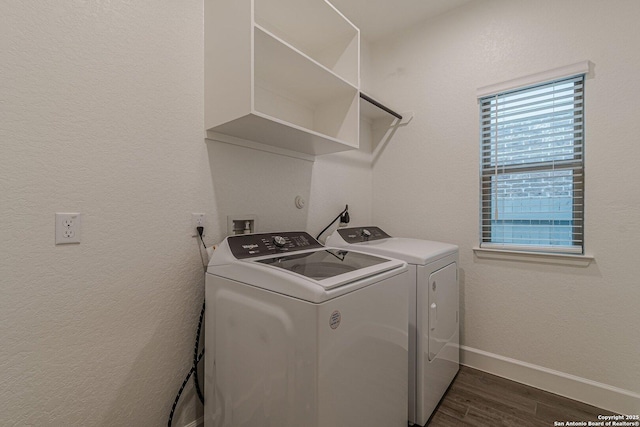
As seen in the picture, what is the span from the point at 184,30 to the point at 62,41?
52cm

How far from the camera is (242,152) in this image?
1606 mm

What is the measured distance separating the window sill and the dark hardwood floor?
840 mm

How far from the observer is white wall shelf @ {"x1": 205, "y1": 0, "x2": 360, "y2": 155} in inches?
48.7

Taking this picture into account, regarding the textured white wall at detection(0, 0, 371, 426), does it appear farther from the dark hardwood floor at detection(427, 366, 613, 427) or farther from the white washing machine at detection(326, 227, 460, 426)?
the dark hardwood floor at detection(427, 366, 613, 427)

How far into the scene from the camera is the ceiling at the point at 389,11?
7.00 ft

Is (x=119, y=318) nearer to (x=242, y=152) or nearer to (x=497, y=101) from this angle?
(x=242, y=152)

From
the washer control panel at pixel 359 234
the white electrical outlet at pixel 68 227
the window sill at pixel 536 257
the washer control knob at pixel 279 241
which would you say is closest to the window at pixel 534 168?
the window sill at pixel 536 257

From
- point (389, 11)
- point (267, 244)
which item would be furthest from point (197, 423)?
point (389, 11)

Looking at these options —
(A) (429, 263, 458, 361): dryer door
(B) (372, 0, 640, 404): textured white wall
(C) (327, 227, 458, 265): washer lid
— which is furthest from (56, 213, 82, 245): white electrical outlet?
(B) (372, 0, 640, 404): textured white wall

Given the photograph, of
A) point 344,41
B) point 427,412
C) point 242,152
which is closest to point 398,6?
point 344,41

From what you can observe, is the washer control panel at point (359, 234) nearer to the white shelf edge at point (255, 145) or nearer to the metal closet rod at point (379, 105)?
the white shelf edge at point (255, 145)

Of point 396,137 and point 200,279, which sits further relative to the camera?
point 396,137

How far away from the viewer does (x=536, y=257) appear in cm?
188

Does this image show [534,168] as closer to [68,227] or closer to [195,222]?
[195,222]
